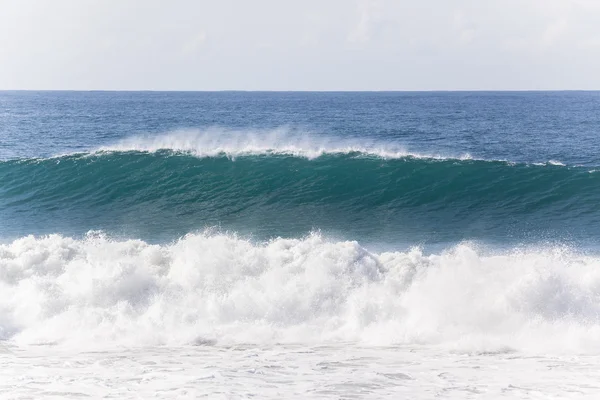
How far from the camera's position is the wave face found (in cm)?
1583

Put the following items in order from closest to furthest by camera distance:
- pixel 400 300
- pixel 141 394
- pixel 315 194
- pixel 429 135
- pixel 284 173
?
pixel 141 394 → pixel 400 300 → pixel 315 194 → pixel 284 173 → pixel 429 135

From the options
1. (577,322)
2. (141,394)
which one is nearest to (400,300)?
(577,322)

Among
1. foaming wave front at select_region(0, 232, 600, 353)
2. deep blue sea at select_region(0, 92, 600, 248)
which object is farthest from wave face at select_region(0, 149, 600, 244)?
foaming wave front at select_region(0, 232, 600, 353)

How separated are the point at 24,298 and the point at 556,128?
41083 mm

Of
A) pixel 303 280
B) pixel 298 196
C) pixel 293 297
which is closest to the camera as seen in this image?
pixel 293 297

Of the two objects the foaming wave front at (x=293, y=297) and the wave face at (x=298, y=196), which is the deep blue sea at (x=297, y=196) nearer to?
the wave face at (x=298, y=196)

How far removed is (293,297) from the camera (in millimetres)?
10922

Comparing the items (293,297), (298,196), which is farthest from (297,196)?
(293,297)

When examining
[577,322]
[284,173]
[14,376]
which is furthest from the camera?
[284,173]

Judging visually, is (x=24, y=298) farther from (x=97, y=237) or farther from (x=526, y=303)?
(x=526, y=303)

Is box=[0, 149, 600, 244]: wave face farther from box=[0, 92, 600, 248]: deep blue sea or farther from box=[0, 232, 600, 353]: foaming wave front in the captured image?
box=[0, 232, 600, 353]: foaming wave front

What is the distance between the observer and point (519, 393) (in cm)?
785

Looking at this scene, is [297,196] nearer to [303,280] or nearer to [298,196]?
[298,196]

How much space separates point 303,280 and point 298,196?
23.8 feet
